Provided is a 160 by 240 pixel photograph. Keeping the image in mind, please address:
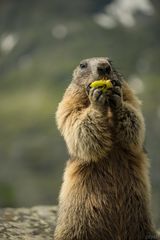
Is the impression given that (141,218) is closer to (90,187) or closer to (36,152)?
A: (90,187)

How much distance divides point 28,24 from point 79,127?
11080 cm

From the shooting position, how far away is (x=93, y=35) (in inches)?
4126

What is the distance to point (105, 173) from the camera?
9180 millimetres

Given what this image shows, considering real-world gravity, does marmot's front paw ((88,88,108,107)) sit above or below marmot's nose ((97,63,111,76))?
below

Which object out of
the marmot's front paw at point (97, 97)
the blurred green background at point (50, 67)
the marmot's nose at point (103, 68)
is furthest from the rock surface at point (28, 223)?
the blurred green background at point (50, 67)

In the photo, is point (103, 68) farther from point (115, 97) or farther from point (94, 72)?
point (115, 97)

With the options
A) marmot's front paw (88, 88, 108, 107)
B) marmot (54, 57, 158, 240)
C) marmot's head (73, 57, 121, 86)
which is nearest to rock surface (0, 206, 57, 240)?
marmot (54, 57, 158, 240)

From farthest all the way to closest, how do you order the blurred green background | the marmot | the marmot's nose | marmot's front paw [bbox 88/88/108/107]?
the blurred green background, the marmot's nose, the marmot, marmot's front paw [bbox 88/88/108/107]

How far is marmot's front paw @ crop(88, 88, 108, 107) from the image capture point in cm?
895

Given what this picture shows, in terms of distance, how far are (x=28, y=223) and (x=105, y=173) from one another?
114 inches

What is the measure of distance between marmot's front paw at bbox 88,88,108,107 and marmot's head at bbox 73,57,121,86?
43 cm

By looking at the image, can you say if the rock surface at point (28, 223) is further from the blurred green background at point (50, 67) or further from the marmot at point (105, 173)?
the blurred green background at point (50, 67)

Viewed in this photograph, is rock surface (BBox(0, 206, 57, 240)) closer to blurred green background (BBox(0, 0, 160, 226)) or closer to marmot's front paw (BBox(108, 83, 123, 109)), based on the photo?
marmot's front paw (BBox(108, 83, 123, 109))

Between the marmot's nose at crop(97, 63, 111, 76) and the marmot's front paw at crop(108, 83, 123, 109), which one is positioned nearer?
the marmot's front paw at crop(108, 83, 123, 109)
